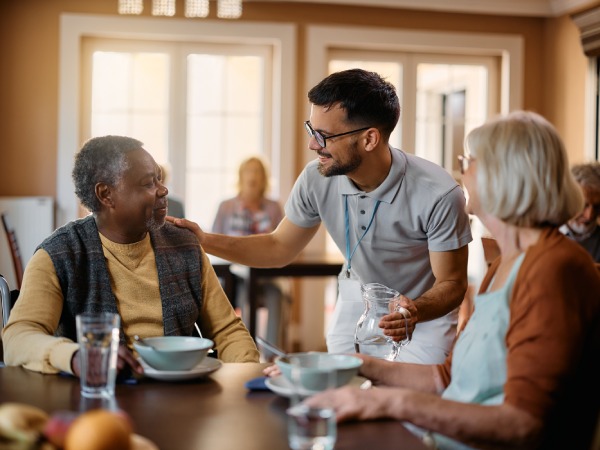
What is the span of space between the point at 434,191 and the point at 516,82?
4034mm

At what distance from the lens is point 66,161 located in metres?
5.70

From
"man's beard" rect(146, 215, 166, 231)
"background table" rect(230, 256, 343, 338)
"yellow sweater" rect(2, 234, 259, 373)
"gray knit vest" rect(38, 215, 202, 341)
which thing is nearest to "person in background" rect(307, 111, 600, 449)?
"yellow sweater" rect(2, 234, 259, 373)

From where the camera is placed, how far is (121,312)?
79.7 inches

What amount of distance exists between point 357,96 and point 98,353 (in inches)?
55.8

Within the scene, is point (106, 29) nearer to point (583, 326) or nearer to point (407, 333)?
point (407, 333)

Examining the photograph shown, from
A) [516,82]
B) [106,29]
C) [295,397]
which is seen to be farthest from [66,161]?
[295,397]

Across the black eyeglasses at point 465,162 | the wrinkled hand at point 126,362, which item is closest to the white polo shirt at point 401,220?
the black eyeglasses at point 465,162

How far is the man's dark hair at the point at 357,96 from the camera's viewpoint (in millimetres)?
2562

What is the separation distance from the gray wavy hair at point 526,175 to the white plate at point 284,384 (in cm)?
43

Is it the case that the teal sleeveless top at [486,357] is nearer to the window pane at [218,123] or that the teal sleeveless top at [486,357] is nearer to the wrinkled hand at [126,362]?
the wrinkled hand at [126,362]

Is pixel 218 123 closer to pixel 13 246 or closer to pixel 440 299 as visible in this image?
pixel 13 246

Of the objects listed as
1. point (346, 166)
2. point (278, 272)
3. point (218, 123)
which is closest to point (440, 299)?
point (346, 166)

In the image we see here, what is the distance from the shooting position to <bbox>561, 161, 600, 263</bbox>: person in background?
3.40m

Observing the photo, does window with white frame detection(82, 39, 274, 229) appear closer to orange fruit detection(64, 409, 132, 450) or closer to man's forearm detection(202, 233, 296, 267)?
man's forearm detection(202, 233, 296, 267)
